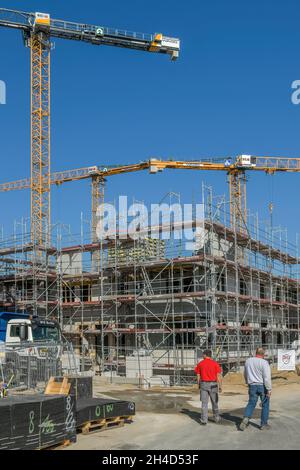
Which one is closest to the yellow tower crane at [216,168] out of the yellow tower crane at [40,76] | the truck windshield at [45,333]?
the yellow tower crane at [40,76]

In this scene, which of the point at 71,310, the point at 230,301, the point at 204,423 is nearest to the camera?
the point at 204,423

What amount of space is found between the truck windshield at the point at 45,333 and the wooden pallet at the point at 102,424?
33.3ft

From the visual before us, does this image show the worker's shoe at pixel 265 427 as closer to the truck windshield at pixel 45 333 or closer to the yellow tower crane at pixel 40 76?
the truck windshield at pixel 45 333

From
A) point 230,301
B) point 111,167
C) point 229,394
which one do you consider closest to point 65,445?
point 229,394

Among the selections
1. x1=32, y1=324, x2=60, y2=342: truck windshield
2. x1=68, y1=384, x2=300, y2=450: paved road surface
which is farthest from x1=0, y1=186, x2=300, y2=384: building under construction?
x1=68, y1=384, x2=300, y2=450: paved road surface

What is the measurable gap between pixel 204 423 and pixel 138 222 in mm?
18108

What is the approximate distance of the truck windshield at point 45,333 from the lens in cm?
2309

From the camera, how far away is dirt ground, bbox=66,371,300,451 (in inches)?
436

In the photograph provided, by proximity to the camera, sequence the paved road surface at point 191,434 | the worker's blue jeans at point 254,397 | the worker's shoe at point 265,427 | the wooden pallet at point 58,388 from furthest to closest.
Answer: the worker's shoe at point 265,427 → the worker's blue jeans at point 254,397 → the wooden pallet at point 58,388 → the paved road surface at point 191,434

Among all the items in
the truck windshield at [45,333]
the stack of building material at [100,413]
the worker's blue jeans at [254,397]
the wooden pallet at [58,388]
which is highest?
the truck windshield at [45,333]

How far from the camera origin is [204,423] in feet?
43.3

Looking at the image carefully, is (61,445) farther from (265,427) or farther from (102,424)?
(265,427)

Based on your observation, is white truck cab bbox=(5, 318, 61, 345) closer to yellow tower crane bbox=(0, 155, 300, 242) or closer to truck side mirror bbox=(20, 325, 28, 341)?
truck side mirror bbox=(20, 325, 28, 341)
